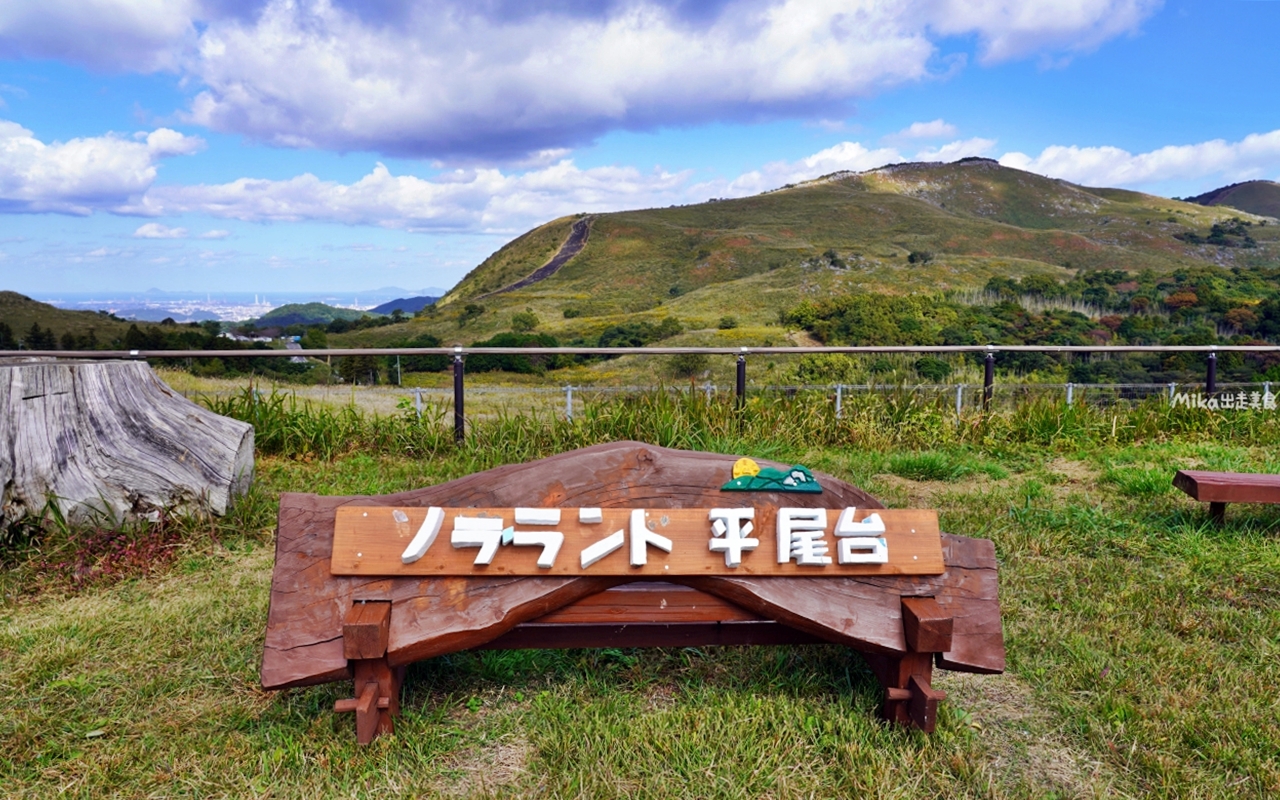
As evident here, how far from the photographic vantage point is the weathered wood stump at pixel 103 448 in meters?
4.38

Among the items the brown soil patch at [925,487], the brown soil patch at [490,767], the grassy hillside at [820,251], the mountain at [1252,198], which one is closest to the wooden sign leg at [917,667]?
the brown soil patch at [490,767]

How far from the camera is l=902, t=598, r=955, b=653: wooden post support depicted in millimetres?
2537

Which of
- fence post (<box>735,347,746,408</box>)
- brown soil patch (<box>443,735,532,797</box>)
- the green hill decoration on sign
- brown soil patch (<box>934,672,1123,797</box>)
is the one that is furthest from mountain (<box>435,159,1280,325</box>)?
brown soil patch (<box>443,735,532,797</box>)

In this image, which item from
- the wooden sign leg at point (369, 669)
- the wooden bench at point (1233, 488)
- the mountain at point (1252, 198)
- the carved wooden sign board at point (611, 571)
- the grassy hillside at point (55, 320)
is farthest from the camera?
the mountain at point (1252, 198)

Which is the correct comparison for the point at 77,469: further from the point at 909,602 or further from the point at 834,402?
the point at 834,402

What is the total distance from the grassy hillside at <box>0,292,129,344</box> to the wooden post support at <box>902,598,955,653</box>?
27.1 metres

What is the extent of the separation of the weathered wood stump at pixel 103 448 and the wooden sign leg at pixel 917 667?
393 centimetres

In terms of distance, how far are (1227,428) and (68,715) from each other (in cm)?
918

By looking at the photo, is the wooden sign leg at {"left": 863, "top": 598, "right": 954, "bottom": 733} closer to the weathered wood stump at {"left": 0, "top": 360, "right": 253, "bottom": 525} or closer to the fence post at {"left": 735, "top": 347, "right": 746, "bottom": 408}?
the weathered wood stump at {"left": 0, "top": 360, "right": 253, "bottom": 525}

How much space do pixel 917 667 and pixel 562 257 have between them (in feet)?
259

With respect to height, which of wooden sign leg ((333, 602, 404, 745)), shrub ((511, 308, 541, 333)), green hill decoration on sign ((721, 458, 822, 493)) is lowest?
wooden sign leg ((333, 602, 404, 745))

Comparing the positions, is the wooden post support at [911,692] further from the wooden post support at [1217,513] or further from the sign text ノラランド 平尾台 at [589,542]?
the wooden post support at [1217,513]

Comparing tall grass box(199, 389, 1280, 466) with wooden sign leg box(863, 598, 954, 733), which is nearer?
wooden sign leg box(863, 598, 954, 733)

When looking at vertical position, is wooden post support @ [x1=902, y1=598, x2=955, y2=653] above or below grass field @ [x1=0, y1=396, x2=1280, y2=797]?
above
